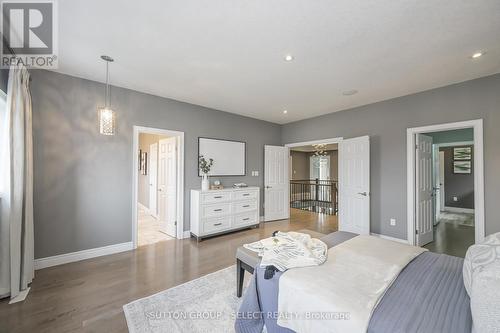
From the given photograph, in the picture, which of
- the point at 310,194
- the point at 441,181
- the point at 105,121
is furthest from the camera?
the point at 310,194

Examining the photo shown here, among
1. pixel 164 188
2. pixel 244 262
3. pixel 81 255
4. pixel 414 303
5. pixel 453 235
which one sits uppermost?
pixel 164 188

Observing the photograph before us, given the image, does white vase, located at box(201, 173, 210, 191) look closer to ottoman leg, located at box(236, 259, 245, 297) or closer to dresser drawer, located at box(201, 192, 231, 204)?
dresser drawer, located at box(201, 192, 231, 204)

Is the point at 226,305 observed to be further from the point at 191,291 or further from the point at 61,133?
the point at 61,133

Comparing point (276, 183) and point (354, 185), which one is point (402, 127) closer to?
point (354, 185)

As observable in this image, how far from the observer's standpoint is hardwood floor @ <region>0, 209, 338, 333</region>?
1.86 m

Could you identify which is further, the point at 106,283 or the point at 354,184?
the point at 354,184

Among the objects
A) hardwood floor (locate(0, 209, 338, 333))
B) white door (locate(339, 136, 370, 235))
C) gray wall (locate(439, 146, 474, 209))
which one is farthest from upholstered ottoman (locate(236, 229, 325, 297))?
gray wall (locate(439, 146, 474, 209))

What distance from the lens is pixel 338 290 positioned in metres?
1.28

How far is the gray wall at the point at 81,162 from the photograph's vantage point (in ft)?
9.40

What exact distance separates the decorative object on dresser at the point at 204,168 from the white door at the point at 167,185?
0.52 meters

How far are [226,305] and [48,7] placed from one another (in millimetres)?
3172

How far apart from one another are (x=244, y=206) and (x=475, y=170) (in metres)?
3.94

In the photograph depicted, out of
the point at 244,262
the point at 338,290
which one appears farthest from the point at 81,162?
the point at 338,290

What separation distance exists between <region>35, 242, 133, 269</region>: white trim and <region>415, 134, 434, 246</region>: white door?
17.0ft
